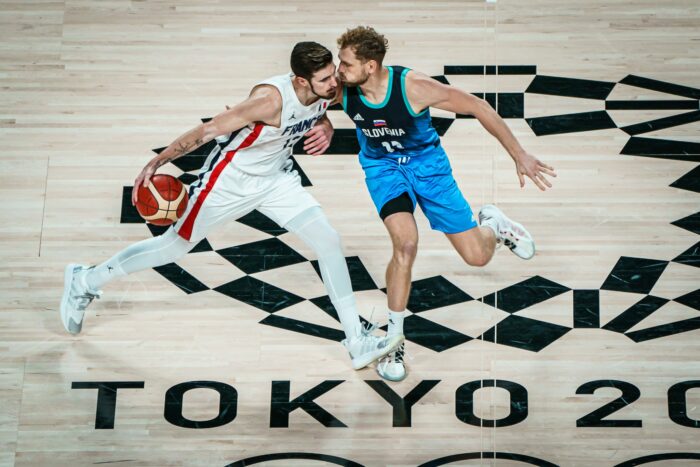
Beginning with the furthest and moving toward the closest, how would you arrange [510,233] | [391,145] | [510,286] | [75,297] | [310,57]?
[510,286] < [510,233] < [75,297] < [391,145] < [310,57]

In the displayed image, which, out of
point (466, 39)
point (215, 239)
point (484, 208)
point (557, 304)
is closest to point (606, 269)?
point (557, 304)

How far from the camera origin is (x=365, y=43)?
166 inches

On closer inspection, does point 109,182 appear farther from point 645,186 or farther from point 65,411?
point 645,186

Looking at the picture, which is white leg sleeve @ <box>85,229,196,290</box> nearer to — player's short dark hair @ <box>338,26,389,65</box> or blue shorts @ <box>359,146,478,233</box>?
blue shorts @ <box>359,146,478,233</box>

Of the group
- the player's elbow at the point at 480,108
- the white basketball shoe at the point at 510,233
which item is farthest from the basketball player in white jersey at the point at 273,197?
the white basketball shoe at the point at 510,233

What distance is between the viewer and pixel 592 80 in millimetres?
5863

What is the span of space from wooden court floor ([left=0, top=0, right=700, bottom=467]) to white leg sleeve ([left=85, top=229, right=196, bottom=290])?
1.24 ft

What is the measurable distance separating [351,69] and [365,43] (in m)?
0.15

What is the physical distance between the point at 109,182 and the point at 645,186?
325 centimetres

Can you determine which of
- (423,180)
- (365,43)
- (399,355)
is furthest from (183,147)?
(399,355)

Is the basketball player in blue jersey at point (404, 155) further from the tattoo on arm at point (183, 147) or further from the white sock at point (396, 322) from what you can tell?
the tattoo on arm at point (183, 147)

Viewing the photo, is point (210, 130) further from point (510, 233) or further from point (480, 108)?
point (510, 233)

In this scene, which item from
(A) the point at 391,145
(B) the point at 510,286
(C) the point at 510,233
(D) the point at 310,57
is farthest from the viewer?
(B) the point at 510,286

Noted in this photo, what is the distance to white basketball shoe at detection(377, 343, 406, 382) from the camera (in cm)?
473
